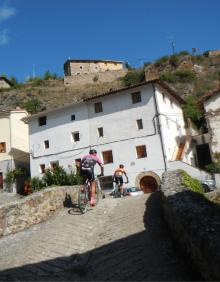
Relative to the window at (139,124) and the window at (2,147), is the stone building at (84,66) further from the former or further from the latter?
the window at (139,124)

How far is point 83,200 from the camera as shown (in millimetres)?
11047

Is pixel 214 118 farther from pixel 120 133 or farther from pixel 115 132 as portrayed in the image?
pixel 115 132

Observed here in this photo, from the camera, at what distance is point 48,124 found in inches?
1517

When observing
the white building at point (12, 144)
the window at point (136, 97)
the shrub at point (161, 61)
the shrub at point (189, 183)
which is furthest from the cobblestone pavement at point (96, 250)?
the shrub at point (161, 61)

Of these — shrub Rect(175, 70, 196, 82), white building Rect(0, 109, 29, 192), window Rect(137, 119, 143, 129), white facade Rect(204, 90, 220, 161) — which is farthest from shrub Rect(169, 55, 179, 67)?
window Rect(137, 119, 143, 129)

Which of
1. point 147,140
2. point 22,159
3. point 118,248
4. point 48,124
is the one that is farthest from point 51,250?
point 22,159

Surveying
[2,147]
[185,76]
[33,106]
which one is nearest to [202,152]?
[2,147]

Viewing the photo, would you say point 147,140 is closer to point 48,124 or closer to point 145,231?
point 48,124

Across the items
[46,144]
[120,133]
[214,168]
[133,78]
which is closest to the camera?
[214,168]

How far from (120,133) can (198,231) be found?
94.7 ft

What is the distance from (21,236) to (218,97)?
28.1 meters

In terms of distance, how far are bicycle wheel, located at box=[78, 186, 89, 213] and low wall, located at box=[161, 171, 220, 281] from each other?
12.2ft

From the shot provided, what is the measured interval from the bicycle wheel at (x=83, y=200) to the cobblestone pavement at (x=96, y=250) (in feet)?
0.64

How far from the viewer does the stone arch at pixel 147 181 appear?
31.1 meters
